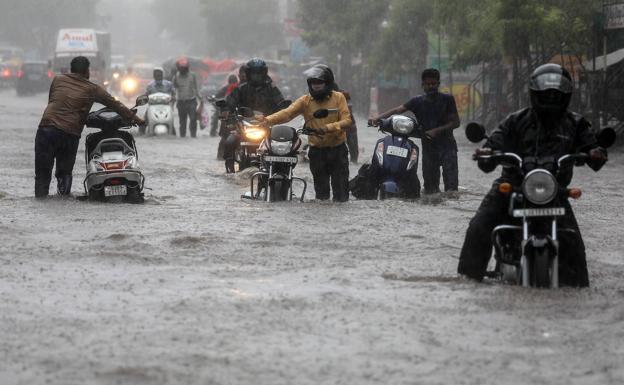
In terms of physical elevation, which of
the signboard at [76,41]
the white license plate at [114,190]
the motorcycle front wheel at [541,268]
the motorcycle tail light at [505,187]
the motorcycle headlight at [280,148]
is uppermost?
the signboard at [76,41]

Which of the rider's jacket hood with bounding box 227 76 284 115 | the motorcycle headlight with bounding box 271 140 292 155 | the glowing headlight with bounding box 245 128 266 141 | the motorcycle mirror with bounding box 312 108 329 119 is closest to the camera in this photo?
the motorcycle mirror with bounding box 312 108 329 119

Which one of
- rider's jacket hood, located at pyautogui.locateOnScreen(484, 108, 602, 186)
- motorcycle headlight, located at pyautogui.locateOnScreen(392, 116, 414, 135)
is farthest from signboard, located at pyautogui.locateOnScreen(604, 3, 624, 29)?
rider's jacket hood, located at pyautogui.locateOnScreen(484, 108, 602, 186)

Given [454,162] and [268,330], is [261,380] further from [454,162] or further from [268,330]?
[454,162]

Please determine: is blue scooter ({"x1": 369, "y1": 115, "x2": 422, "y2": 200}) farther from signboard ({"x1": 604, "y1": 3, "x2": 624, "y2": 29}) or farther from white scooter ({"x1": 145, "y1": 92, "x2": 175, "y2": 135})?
white scooter ({"x1": 145, "y1": 92, "x2": 175, "y2": 135})

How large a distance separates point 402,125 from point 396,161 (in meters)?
0.38

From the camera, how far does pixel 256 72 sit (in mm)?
15594

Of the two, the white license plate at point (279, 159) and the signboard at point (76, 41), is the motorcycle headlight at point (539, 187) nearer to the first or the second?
the white license plate at point (279, 159)

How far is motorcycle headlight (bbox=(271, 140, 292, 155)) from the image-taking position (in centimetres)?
1329

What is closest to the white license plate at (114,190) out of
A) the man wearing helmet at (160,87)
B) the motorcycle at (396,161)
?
the motorcycle at (396,161)

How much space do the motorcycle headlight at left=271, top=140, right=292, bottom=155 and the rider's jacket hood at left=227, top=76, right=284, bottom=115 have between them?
2464mm

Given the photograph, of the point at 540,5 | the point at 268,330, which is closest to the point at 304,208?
the point at 268,330

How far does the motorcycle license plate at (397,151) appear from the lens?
45.0 feet

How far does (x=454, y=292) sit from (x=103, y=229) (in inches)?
161

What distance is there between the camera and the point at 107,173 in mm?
13742
